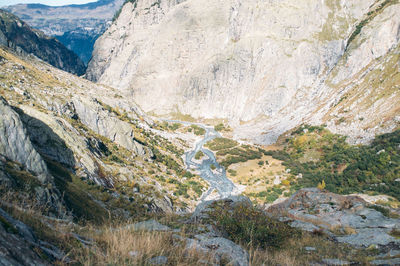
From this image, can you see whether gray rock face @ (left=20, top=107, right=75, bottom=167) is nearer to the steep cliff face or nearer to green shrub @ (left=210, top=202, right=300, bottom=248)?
green shrub @ (left=210, top=202, right=300, bottom=248)

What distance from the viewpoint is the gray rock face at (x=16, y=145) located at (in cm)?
1581

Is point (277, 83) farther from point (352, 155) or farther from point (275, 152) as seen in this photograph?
point (352, 155)

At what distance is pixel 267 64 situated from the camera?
128 meters

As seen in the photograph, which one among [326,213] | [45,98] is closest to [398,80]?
[326,213]

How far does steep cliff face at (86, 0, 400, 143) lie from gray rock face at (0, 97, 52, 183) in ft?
228

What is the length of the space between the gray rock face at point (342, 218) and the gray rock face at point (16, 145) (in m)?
15.6

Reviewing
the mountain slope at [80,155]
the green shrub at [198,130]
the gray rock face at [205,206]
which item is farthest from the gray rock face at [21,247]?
the green shrub at [198,130]

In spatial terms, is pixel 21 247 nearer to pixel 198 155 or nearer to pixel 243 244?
pixel 243 244

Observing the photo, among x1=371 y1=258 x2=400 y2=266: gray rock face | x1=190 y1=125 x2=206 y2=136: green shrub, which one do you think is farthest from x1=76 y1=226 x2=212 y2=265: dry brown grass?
x1=190 y1=125 x2=206 y2=136: green shrub

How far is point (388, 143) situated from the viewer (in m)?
52.0

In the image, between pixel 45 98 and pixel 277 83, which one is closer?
pixel 45 98

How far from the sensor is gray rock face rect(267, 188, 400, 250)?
380 inches

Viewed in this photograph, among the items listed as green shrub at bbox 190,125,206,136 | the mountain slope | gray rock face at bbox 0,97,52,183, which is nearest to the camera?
gray rock face at bbox 0,97,52,183

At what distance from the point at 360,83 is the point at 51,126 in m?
92.3
